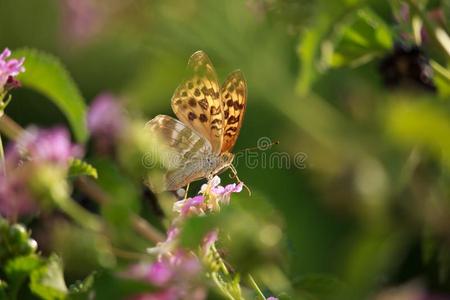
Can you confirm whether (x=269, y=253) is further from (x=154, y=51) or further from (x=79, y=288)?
(x=154, y=51)

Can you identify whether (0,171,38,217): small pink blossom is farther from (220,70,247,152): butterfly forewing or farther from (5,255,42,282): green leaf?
(220,70,247,152): butterfly forewing

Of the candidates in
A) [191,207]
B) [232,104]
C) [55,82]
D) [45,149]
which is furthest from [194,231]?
[232,104]

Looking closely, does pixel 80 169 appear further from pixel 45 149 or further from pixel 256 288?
pixel 256 288

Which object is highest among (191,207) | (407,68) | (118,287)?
(407,68)

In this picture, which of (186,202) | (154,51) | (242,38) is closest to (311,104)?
(242,38)

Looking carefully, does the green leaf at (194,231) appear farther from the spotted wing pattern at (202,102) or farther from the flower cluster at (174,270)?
the spotted wing pattern at (202,102)

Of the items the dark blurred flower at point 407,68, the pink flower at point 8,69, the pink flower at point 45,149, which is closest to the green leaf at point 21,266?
the pink flower at point 45,149

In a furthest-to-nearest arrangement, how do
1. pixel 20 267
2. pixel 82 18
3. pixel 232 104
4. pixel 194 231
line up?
pixel 82 18, pixel 232 104, pixel 20 267, pixel 194 231
